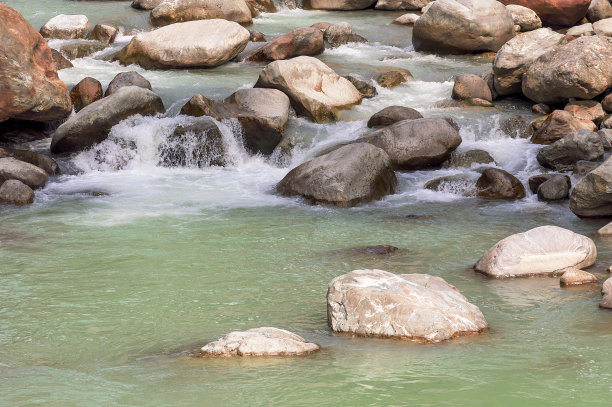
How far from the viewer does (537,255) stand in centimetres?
836

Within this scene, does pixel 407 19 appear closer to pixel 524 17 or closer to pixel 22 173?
pixel 524 17

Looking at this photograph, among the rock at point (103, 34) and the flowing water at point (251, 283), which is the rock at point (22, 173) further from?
the rock at point (103, 34)

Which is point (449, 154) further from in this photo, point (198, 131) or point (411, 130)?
point (198, 131)

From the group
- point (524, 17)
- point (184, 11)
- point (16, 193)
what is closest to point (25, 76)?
point (16, 193)

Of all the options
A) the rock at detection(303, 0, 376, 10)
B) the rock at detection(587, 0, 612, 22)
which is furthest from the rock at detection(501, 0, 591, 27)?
Answer: the rock at detection(303, 0, 376, 10)

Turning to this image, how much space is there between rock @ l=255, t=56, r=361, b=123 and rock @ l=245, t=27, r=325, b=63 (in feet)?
8.47

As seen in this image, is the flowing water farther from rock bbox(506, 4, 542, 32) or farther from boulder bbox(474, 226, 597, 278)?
rock bbox(506, 4, 542, 32)

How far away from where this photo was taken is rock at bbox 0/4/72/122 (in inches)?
523

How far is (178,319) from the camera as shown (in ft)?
23.7

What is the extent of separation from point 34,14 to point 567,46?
13918 mm

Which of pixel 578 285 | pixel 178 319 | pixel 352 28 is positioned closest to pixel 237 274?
pixel 178 319

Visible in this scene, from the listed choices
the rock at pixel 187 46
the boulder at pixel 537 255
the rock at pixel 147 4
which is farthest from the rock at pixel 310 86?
the rock at pixel 147 4

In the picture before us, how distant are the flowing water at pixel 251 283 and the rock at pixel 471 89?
0.43 metres

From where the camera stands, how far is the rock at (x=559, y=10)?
2134cm
